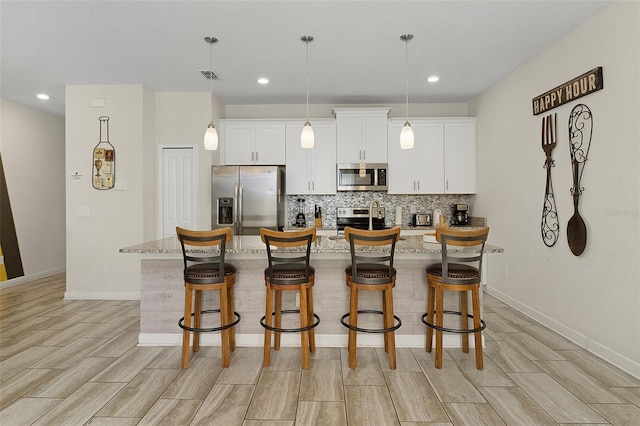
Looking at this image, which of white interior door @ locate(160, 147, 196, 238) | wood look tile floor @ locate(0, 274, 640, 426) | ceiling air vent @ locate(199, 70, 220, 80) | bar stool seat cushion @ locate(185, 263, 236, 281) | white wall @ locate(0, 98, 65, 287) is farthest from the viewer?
white wall @ locate(0, 98, 65, 287)

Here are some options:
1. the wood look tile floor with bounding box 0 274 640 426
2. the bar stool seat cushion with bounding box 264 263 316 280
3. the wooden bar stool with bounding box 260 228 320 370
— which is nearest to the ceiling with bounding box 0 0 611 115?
the wooden bar stool with bounding box 260 228 320 370

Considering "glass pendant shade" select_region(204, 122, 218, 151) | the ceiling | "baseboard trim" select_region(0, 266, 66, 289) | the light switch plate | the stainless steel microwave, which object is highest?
the ceiling

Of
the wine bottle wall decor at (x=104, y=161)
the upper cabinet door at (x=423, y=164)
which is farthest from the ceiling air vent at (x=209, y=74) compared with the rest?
the upper cabinet door at (x=423, y=164)

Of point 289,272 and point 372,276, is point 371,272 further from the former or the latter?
point 289,272

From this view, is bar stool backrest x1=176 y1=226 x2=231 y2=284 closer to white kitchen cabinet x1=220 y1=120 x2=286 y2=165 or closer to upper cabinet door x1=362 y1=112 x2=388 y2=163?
white kitchen cabinet x1=220 y1=120 x2=286 y2=165

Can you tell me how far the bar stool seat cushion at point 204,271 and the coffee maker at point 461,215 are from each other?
12.3ft

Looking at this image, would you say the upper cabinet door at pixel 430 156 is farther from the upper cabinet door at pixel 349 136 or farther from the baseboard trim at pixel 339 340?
the baseboard trim at pixel 339 340

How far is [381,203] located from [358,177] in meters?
0.64

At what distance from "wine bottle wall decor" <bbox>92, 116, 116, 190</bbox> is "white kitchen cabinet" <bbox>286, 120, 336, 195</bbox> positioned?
2.32m

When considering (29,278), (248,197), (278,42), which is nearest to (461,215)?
(248,197)

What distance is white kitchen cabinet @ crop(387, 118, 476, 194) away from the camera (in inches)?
207

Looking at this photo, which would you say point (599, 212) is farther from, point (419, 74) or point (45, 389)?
point (45, 389)

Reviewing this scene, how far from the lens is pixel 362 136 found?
522 cm

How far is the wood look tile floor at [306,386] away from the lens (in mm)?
2070
